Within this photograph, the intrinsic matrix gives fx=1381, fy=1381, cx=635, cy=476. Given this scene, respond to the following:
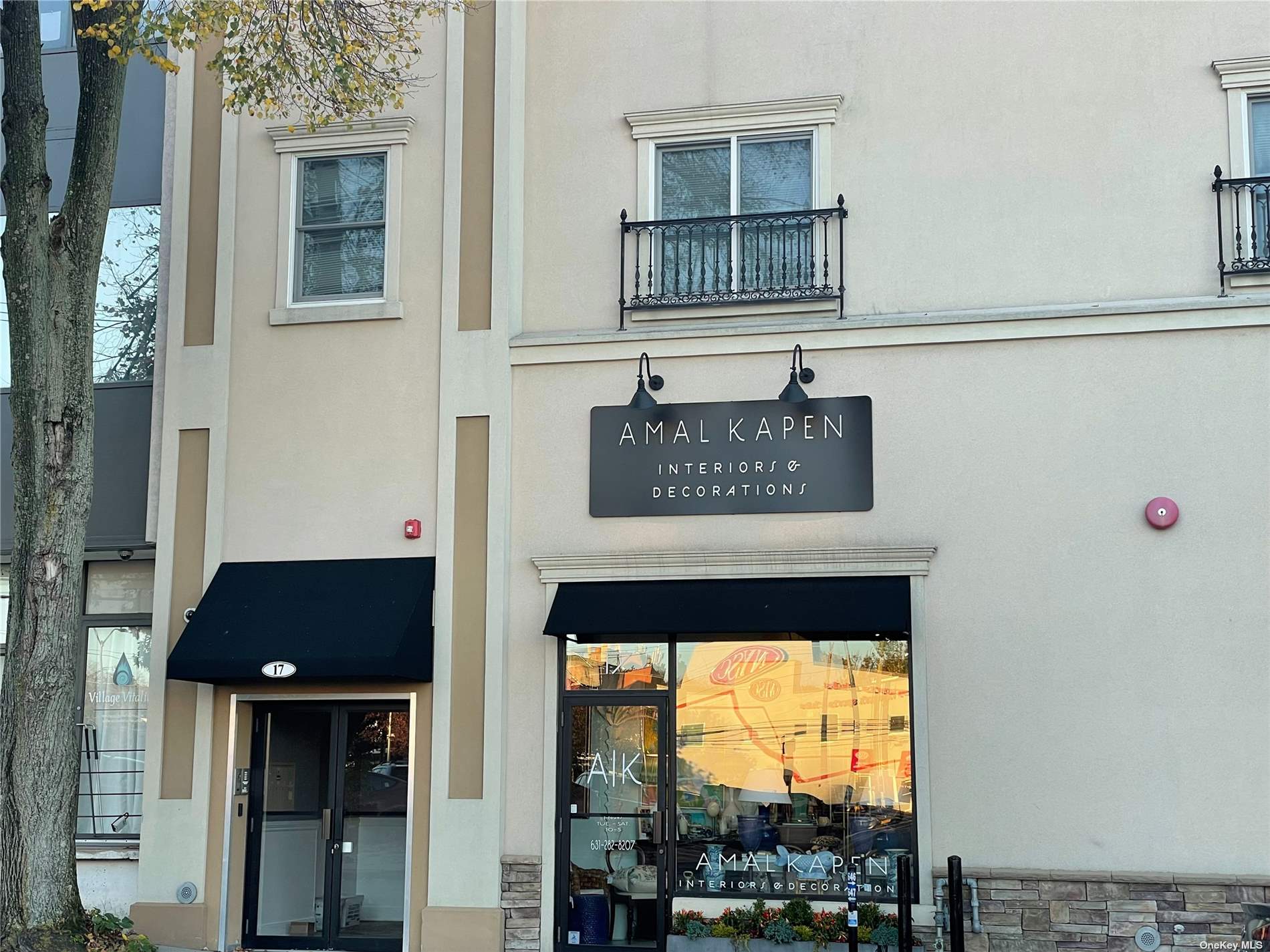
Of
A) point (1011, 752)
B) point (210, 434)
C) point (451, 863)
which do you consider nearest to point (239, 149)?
point (210, 434)

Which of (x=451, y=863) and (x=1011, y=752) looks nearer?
(x=1011, y=752)

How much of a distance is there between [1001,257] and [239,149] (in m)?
7.33

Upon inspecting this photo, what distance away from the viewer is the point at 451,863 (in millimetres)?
11953

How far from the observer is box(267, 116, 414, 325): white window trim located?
13.0 m

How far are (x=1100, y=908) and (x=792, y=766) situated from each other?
8.65 ft

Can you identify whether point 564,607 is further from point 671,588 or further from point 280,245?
point 280,245

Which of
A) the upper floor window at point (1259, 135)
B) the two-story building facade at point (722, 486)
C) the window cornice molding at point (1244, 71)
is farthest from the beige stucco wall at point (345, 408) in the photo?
the upper floor window at point (1259, 135)

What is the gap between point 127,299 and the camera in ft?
47.6

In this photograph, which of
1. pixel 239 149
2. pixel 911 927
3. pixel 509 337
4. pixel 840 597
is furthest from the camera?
pixel 239 149

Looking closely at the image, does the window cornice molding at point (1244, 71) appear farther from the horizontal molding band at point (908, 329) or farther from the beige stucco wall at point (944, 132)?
the horizontal molding band at point (908, 329)

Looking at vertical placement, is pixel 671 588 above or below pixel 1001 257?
below

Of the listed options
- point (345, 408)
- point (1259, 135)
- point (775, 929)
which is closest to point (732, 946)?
point (775, 929)

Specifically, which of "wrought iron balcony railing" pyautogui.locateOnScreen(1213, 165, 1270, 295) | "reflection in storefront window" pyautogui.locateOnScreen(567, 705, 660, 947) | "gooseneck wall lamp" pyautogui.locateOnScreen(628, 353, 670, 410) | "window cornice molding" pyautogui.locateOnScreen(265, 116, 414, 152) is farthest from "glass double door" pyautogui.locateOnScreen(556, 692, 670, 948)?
"wrought iron balcony railing" pyautogui.locateOnScreen(1213, 165, 1270, 295)

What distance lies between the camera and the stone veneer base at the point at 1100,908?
10555mm
